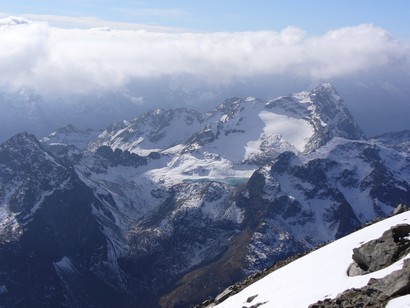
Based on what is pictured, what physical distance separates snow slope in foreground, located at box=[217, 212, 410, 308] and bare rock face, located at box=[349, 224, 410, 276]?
2.26 m

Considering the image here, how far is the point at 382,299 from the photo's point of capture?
46656 mm

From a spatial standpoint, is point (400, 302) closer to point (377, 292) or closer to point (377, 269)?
point (377, 292)

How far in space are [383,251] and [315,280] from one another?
27.8 ft

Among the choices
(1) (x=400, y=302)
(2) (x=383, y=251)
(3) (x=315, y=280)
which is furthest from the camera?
(3) (x=315, y=280)

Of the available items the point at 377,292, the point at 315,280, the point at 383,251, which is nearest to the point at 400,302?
the point at 377,292

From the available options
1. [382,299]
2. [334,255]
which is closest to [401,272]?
[382,299]

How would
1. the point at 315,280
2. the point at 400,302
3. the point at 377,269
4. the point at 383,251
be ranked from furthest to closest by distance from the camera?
the point at 315,280, the point at 383,251, the point at 377,269, the point at 400,302

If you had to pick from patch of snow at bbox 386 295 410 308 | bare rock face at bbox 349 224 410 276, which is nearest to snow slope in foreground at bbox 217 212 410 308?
patch of snow at bbox 386 295 410 308

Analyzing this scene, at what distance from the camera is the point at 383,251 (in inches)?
2291

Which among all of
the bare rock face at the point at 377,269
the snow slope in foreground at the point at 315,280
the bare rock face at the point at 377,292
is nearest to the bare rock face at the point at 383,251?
the bare rock face at the point at 377,269

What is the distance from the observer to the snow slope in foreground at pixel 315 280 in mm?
55000

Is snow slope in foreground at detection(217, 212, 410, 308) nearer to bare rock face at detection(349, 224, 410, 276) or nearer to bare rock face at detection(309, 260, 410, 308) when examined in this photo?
bare rock face at detection(309, 260, 410, 308)

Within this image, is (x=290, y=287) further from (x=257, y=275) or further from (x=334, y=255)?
(x=257, y=275)

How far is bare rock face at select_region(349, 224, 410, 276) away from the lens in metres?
57.0
